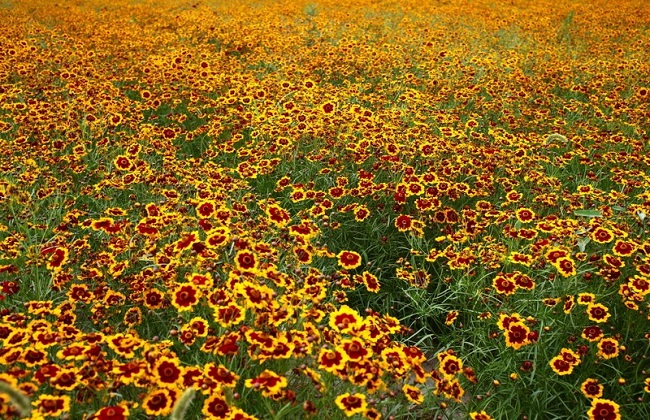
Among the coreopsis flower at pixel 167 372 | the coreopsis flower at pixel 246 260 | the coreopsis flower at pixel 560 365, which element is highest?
the coreopsis flower at pixel 246 260

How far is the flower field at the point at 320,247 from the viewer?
214 cm

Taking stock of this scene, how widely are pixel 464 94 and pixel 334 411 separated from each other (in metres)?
4.50

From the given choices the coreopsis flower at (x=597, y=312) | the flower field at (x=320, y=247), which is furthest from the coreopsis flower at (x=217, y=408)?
the coreopsis flower at (x=597, y=312)

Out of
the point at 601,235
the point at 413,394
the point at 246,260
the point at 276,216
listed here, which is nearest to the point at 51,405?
the point at 246,260

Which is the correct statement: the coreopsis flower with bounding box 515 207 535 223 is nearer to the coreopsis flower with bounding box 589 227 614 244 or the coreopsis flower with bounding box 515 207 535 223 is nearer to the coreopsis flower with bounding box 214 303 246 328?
the coreopsis flower with bounding box 589 227 614 244

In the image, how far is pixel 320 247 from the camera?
374 centimetres

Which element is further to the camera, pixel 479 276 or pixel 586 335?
pixel 479 276

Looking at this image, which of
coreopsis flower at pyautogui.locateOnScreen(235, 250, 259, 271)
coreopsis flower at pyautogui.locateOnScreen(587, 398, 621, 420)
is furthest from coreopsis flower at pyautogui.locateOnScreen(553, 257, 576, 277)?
coreopsis flower at pyautogui.locateOnScreen(235, 250, 259, 271)

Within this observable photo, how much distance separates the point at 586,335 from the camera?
2.61 meters

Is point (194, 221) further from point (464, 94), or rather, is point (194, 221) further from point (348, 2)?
point (348, 2)

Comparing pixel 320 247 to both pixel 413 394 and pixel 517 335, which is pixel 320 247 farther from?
pixel 413 394

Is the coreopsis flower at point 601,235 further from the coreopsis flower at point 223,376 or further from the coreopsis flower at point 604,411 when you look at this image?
the coreopsis flower at point 223,376

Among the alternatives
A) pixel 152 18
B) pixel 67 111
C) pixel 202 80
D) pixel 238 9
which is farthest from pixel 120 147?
pixel 238 9

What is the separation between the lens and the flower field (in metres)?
2.14
